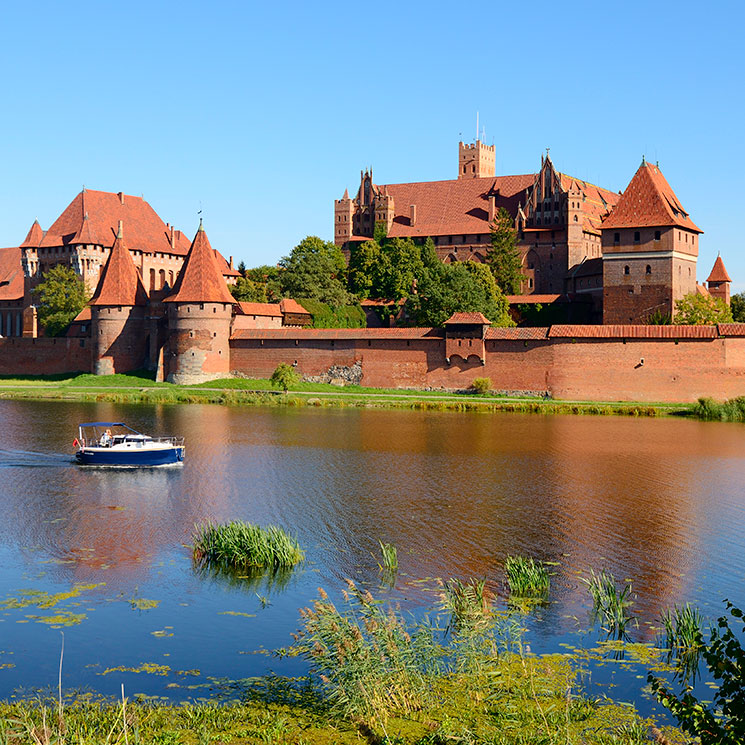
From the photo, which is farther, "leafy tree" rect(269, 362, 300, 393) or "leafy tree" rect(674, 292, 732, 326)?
"leafy tree" rect(269, 362, 300, 393)

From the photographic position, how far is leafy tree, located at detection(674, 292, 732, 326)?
144 ft

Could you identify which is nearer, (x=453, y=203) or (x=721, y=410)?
(x=721, y=410)

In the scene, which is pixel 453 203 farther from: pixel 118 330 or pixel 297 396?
pixel 297 396

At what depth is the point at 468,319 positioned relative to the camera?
43.6 meters

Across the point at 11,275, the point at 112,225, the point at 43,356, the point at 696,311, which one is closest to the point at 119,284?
the point at 43,356

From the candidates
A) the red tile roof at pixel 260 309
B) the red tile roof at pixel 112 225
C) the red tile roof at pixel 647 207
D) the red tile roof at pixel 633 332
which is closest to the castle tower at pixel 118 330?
the red tile roof at pixel 260 309

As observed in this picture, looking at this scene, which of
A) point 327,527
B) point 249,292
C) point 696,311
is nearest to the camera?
point 327,527

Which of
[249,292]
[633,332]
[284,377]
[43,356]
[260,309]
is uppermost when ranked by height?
[249,292]

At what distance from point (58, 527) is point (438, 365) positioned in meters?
29.0

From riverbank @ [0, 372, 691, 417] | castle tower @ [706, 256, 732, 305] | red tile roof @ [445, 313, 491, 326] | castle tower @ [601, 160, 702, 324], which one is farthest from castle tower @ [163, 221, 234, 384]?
castle tower @ [706, 256, 732, 305]

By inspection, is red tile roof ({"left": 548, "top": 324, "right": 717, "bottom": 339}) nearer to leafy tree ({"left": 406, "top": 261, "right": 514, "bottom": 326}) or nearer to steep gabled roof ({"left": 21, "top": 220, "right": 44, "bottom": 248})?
leafy tree ({"left": 406, "top": 261, "right": 514, "bottom": 326})

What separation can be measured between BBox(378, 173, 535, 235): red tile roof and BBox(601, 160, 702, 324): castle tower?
17.1m

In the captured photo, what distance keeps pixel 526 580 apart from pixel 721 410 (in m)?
25.7

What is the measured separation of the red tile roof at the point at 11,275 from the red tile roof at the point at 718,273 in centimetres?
4468
